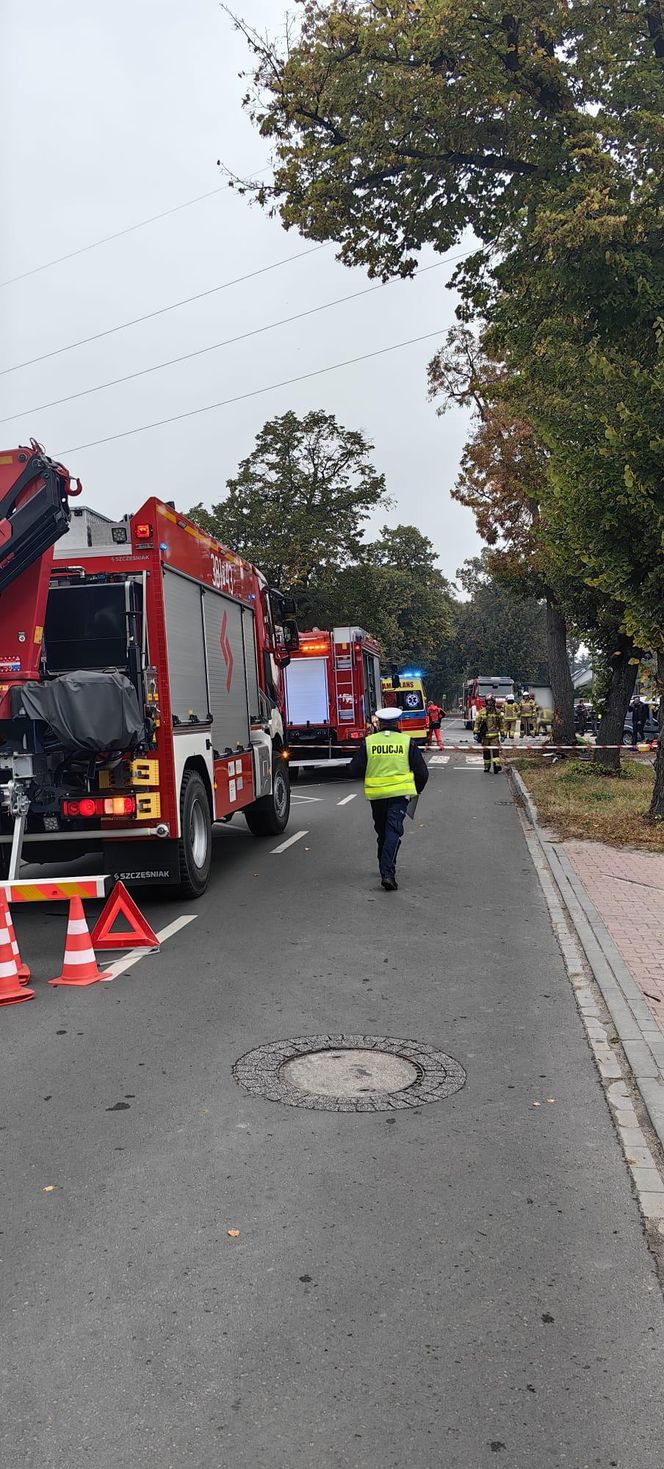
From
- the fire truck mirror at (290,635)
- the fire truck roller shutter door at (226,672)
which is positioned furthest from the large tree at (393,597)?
the fire truck roller shutter door at (226,672)

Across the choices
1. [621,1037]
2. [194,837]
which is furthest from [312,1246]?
[194,837]

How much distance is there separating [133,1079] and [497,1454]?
9.31 ft

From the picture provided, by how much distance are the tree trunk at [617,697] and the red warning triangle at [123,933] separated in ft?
43.7

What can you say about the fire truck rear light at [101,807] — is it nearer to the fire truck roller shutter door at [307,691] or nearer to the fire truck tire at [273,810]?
the fire truck tire at [273,810]

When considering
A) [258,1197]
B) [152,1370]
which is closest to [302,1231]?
[258,1197]

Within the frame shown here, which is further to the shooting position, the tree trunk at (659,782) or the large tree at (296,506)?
the large tree at (296,506)

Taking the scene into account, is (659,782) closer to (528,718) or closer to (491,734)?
(491,734)

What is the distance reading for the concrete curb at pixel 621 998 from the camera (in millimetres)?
4824

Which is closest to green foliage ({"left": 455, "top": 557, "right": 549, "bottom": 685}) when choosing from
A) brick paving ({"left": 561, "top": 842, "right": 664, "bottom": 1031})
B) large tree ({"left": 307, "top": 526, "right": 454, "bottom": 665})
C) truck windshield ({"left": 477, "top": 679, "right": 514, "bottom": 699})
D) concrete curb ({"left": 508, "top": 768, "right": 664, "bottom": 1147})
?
large tree ({"left": 307, "top": 526, "right": 454, "bottom": 665})

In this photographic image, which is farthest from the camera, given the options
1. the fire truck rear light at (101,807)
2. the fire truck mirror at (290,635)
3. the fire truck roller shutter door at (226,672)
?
the fire truck mirror at (290,635)

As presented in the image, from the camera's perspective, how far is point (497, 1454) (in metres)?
2.52

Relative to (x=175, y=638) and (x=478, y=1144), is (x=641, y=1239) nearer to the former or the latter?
(x=478, y=1144)

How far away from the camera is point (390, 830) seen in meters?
9.71

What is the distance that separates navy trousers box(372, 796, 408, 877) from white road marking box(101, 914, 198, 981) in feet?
6.41
